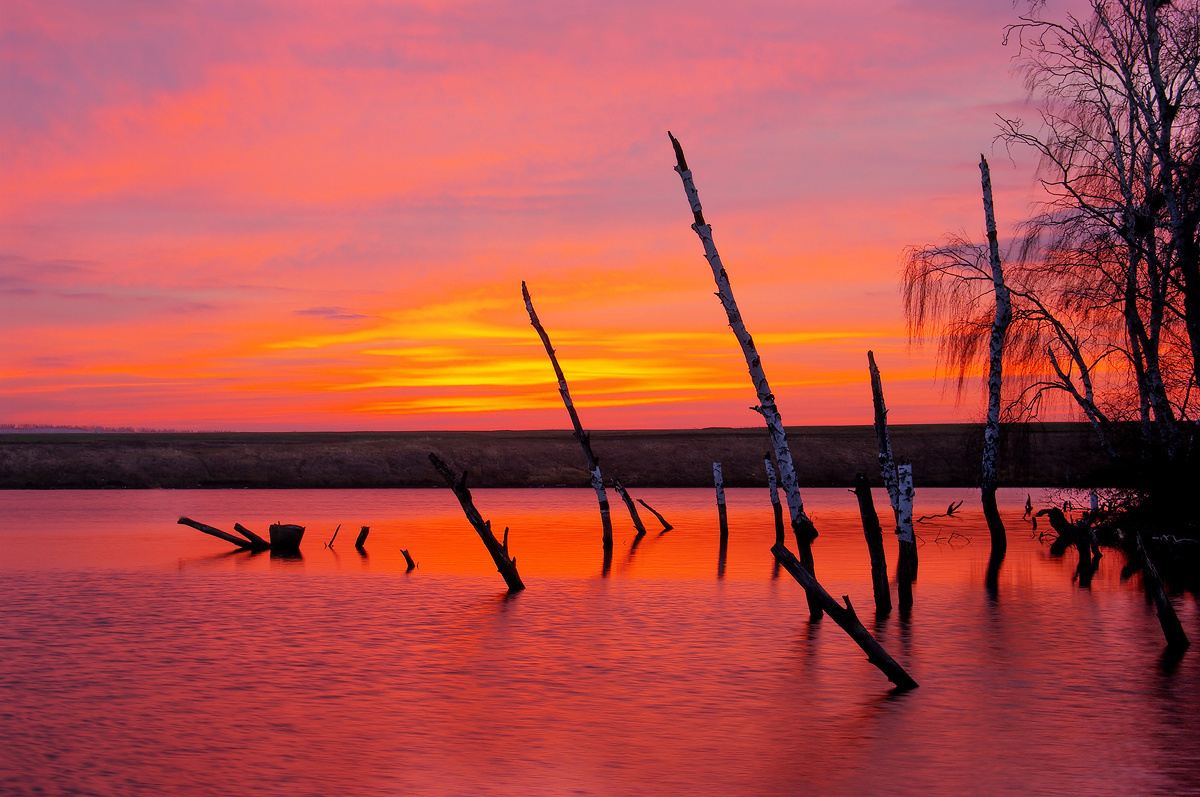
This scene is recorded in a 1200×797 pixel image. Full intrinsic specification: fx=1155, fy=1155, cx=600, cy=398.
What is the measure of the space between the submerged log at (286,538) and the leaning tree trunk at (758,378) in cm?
2135

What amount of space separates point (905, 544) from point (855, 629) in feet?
33.6

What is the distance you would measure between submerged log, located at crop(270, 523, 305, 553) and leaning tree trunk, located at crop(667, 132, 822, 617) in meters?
21.4

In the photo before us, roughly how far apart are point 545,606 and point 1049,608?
11.3 metres

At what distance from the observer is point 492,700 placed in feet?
52.7

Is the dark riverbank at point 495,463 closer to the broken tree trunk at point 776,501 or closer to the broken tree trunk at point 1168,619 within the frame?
the broken tree trunk at point 776,501

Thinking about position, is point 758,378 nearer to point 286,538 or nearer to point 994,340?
point 994,340

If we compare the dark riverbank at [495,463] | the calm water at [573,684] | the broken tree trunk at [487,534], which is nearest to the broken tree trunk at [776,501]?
the calm water at [573,684]

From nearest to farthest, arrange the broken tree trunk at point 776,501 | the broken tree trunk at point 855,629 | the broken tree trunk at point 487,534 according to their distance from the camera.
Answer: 1. the broken tree trunk at point 855,629
2. the broken tree trunk at point 487,534
3. the broken tree trunk at point 776,501

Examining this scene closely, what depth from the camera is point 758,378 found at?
23.2 m

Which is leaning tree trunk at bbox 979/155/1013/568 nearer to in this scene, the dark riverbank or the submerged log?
the submerged log

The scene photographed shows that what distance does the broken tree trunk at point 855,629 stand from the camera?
16000 mm

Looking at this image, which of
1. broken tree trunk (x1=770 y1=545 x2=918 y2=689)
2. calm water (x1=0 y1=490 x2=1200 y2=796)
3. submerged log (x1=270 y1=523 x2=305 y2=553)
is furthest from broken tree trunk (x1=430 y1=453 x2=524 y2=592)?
broken tree trunk (x1=770 y1=545 x2=918 y2=689)

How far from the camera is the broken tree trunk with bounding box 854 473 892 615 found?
2214 cm

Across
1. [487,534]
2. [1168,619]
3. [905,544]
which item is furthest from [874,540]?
[487,534]
